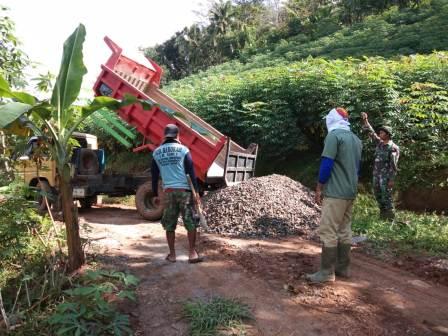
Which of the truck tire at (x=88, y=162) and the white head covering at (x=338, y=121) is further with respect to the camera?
the truck tire at (x=88, y=162)

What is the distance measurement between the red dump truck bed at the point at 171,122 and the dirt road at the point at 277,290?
1732 mm

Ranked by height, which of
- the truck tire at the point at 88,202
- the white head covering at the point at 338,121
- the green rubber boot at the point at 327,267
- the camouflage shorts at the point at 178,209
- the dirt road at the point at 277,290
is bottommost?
the dirt road at the point at 277,290

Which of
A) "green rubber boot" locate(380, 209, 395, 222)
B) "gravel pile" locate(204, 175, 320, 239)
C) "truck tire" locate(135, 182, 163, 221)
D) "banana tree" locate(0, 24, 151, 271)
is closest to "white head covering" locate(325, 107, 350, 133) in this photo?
"banana tree" locate(0, 24, 151, 271)

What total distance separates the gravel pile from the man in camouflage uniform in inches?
47.4

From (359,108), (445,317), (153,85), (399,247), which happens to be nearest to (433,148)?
(359,108)

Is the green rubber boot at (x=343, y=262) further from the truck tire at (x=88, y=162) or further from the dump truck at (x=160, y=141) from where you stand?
the truck tire at (x=88, y=162)

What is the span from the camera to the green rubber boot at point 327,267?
14.8ft

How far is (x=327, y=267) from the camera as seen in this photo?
4.56 meters

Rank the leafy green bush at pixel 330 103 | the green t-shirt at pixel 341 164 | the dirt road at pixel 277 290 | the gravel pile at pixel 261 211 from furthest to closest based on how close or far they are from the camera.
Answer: the leafy green bush at pixel 330 103 < the gravel pile at pixel 261 211 < the green t-shirt at pixel 341 164 < the dirt road at pixel 277 290

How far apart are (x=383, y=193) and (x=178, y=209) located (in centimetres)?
424

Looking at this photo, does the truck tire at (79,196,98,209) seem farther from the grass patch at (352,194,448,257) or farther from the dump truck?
the grass patch at (352,194,448,257)

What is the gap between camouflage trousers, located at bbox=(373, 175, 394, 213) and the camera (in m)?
7.46

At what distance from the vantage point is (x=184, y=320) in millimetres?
3672

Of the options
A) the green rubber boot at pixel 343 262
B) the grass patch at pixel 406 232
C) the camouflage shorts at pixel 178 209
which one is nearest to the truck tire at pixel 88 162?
the camouflage shorts at pixel 178 209
